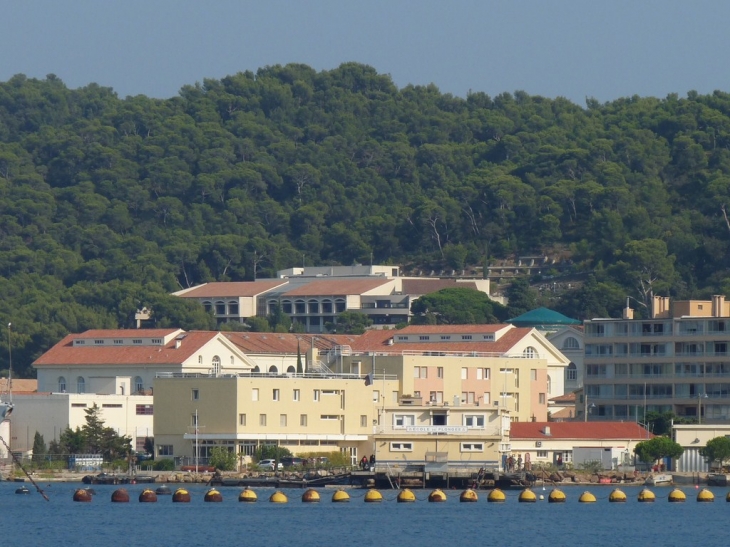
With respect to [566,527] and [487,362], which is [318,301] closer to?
[487,362]

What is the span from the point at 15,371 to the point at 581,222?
6000 centimetres

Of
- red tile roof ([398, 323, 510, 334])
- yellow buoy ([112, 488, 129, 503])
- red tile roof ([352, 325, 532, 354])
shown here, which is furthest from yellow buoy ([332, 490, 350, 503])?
red tile roof ([398, 323, 510, 334])

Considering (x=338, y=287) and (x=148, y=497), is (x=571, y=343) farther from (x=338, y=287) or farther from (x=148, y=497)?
(x=148, y=497)

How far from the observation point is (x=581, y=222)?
180 meters

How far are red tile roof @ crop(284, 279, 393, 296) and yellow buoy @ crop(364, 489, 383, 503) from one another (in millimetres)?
93671

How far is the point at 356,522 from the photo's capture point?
64.2m

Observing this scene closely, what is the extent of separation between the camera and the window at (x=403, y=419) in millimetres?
80150

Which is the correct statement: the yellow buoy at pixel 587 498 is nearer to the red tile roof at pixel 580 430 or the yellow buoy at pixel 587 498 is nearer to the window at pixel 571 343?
the red tile roof at pixel 580 430

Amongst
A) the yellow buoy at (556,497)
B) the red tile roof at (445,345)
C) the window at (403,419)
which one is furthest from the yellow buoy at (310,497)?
the red tile roof at (445,345)

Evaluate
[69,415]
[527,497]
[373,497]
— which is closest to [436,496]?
[373,497]

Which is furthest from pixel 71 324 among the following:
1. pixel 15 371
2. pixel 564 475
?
pixel 564 475

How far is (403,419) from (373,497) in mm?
9203

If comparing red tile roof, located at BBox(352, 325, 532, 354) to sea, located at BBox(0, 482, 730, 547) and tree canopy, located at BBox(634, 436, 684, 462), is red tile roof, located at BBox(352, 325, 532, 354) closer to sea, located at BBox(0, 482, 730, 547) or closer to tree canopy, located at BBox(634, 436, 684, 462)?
tree canopy, located at BBox(634, 436, 684, 462)

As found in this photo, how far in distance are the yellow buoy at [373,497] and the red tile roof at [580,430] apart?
48.1 feet
